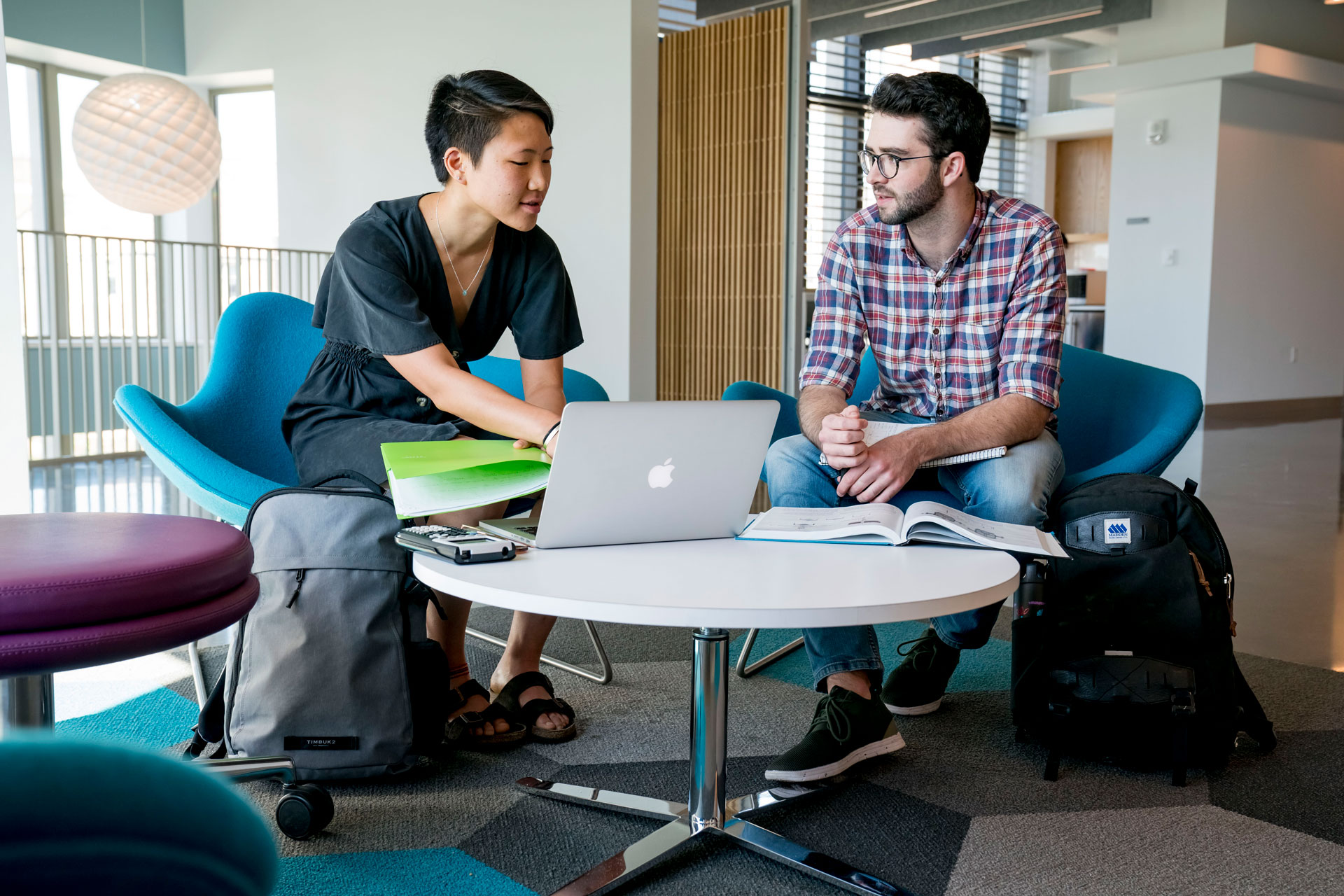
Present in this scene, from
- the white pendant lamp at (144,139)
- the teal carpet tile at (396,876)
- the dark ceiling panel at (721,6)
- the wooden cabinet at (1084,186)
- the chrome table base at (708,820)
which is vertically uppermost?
the dark ceiling panel at (721,6)

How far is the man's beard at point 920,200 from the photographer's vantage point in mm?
2182

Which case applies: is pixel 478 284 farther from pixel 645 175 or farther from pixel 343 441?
pixel 645 175

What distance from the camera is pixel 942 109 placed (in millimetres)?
2164

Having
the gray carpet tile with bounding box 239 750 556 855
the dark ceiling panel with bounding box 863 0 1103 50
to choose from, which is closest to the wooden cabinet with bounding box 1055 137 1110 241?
the dark ceiling panel with bounding box 863 0 1103 50

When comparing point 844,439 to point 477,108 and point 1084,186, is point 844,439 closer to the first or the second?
point 477,108

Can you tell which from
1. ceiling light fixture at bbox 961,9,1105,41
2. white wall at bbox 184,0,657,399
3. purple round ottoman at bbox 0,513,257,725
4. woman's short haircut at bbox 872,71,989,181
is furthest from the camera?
ceiling light fixture at bbox 961,9,1105,41

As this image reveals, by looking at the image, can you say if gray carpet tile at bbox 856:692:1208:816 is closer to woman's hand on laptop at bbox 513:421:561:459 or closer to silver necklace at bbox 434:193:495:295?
woman's hand on laptop at bbox 513:421:561:459

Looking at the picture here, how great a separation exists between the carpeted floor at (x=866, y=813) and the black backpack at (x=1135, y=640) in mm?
78

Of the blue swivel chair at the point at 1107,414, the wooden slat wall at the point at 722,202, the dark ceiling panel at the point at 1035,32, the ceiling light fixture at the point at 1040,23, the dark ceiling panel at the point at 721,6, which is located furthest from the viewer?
the dark ceiling panel at the point at 1035,32

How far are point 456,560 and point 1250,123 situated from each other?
9.45m

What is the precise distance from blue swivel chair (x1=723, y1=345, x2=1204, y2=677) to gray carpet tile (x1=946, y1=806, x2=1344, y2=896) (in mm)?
724

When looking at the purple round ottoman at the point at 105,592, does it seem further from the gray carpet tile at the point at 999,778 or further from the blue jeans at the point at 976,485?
the gray carpet tile at the point at 999,778

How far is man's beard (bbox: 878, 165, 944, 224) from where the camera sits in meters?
2.18

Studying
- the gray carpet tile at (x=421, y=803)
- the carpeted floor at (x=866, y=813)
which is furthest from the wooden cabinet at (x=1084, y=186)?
the gray carpet tile at (x=421, y=803)
